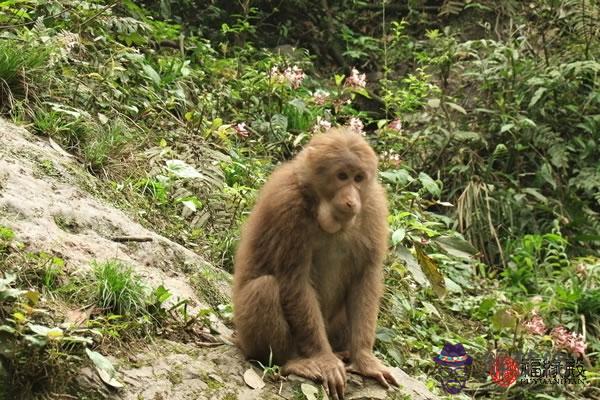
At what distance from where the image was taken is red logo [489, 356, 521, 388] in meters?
6.70

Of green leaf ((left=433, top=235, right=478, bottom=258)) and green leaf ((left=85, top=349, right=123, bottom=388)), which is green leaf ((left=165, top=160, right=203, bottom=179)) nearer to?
green leaf ((left=433, top=235, right=478, bottom=258))

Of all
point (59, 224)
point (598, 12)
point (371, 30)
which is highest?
point (598, 12)

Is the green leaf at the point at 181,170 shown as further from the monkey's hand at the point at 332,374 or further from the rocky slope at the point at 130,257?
the monkey's hand at the point at 332,374

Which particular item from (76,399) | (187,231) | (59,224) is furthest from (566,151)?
(76,399)

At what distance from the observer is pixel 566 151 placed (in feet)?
32.4

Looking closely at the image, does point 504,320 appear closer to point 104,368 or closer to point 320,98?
point 320,98

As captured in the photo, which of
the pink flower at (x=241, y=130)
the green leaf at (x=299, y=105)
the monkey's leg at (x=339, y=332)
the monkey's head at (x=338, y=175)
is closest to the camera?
the monkey's head at (x=338, y=175)

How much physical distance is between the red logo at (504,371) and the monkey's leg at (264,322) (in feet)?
8.39

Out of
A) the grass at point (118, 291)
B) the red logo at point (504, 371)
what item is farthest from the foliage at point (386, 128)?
the red logo at point (504, 371)

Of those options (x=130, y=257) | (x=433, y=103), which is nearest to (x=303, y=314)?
(x=130, y=257)

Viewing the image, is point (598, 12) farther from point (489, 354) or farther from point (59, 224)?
point (59, 224)

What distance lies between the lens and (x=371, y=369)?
493 cm

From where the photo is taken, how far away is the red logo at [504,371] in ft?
22.0

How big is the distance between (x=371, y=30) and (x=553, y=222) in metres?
4.51
